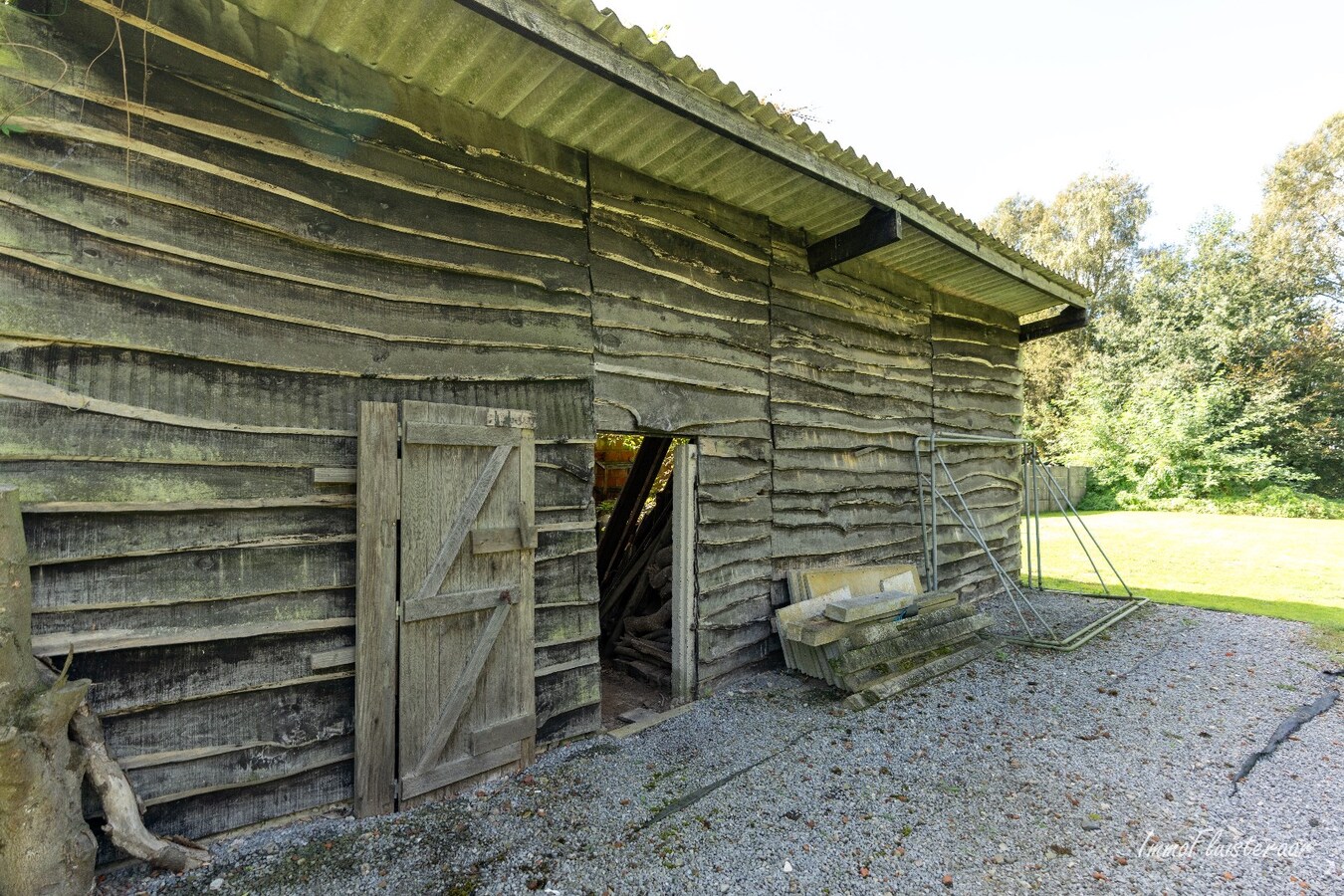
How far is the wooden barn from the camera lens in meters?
2.15

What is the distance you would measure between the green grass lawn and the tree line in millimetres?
2655

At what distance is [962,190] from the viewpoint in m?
24.5

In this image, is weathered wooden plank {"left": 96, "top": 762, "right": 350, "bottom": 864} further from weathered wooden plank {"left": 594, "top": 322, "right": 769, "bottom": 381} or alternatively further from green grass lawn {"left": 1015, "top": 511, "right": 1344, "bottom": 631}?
green grass lawn {"left": 1015, "top": 511, "right": 1344, "bottom": 631}

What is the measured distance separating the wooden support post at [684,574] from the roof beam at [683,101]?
202 cm

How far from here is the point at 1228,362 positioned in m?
17.4

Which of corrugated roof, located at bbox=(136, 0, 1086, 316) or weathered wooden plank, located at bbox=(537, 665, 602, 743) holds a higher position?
corrugated roof, located at bbox=(136, 0, 1086, 316)

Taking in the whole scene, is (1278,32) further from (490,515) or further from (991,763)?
(490,515)

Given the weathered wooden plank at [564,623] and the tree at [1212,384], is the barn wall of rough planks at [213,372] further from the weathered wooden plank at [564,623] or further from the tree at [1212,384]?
the tree at [1212,384]

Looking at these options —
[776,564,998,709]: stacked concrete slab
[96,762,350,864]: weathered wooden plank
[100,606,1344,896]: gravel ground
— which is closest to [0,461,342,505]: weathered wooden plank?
[96,762,350,864]: weathered wooden plank

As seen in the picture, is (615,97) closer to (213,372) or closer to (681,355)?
(681,355)

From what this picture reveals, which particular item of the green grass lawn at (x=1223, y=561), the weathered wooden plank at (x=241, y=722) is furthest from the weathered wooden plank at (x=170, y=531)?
the green grass lawn at (x=1223, y=561)

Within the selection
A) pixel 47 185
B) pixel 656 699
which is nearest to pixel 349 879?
pixel 656 699

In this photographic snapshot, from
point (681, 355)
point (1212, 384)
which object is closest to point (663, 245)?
point (681, 355)

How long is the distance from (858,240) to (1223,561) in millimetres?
9685
